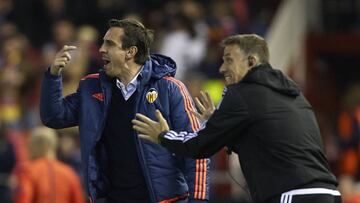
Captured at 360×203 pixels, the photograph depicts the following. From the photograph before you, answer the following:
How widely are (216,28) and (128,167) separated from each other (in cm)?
838

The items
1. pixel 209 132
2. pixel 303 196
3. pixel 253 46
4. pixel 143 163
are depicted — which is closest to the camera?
pixel 303 196

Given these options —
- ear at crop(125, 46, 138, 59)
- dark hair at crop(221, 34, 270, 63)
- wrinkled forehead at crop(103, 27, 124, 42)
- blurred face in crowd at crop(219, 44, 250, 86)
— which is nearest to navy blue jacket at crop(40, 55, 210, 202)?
ear at crop(125, 46, 138, 59)

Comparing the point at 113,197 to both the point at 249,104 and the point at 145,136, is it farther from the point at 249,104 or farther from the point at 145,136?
the point at 249,104

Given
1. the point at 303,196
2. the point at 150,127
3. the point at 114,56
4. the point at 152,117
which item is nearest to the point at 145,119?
the point at 150,127

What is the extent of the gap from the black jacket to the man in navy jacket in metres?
0.47

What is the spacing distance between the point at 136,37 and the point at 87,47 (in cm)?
746

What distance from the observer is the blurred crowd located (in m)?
13.4

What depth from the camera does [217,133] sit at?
6.93m

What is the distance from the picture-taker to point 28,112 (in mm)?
14898

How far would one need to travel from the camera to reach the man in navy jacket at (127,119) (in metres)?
7.47

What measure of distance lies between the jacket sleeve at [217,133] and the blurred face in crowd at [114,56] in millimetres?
727

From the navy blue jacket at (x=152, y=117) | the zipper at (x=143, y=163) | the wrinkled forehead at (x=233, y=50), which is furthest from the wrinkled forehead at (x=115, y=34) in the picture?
the wrinkled forehead at (x=233, y=50)

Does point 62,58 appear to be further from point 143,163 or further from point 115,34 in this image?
point 143,163

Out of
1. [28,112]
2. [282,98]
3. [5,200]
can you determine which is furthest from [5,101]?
[282,98]
